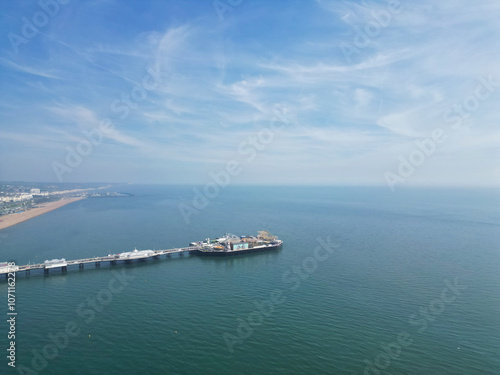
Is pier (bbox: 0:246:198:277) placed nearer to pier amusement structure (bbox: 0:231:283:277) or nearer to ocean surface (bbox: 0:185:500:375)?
pier amusement structure (bbox: 0:231:283:277)

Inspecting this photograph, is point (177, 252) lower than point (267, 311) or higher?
higher

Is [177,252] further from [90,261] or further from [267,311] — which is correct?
[267,311]

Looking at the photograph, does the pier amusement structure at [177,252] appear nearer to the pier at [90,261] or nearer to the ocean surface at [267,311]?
the pier at [90,261]

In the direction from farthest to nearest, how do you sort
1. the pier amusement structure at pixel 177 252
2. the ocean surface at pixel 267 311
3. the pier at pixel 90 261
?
Answer: the pier amusement structure at pixel 177 252 < the pier at pixel 90 261 < the ocean surface at pixel 267 311

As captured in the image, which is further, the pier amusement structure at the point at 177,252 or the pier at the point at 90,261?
the pier amusement structure at the point at 177,252

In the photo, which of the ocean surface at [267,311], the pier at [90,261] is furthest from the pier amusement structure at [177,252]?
the ocean surface at [267,311]

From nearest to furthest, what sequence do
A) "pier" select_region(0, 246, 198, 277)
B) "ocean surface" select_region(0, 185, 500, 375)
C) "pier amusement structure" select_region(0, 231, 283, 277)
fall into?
1. "ocean surface" select_region(0, 185, 500, 375)
2. "pier" select_region(0, 246, 198, 277)
3. "pier amusement structure" select_region(0, 231, 283, 277)

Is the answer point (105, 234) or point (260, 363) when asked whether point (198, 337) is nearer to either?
point (260, 363)

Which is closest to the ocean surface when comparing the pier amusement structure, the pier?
the pier

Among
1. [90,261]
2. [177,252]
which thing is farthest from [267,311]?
[90,261]
